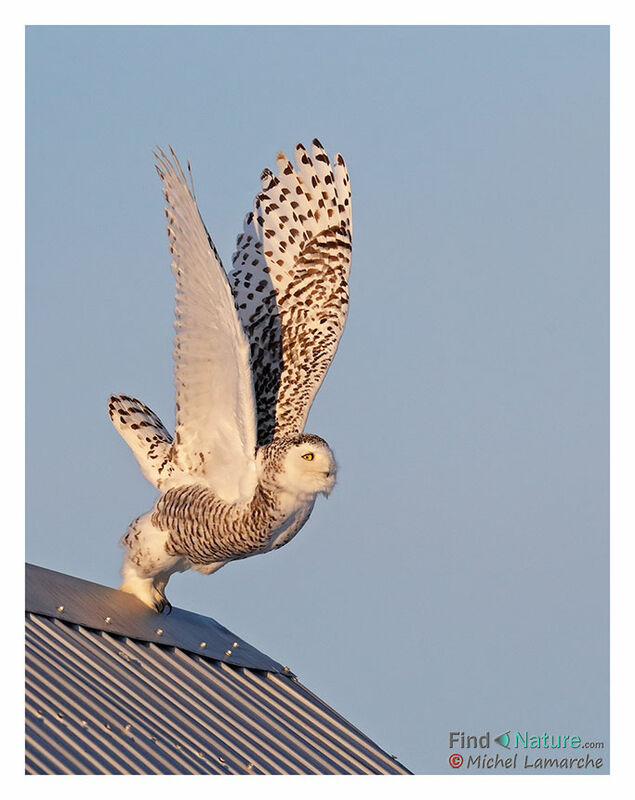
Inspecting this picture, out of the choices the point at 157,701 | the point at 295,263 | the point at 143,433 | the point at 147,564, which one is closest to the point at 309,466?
the point at 147,564

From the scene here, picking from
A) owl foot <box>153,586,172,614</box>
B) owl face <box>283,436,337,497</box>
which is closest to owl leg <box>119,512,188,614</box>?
owl foot <box>153,586,172,614</box>

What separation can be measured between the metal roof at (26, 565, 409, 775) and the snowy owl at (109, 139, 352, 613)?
28.6 inches

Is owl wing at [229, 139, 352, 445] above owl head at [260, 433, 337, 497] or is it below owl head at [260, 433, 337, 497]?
above

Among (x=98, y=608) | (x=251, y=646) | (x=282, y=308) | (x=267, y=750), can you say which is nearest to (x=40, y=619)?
(x=98, y=608)

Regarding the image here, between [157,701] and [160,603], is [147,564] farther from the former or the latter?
[157,701]

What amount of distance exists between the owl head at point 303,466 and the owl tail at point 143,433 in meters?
1.23

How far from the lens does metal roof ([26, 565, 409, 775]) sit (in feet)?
31.4

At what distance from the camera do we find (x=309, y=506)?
498 inches

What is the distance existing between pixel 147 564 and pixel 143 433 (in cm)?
120

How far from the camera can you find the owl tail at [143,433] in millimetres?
13320

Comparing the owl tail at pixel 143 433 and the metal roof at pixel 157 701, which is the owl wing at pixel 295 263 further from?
the metal roof at pixel 157 701

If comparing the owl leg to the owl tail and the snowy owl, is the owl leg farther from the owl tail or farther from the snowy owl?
the owl tail

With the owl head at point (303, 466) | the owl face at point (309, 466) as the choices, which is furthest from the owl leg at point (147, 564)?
the owl face at point (309, 466)

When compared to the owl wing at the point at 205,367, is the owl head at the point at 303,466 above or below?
below
